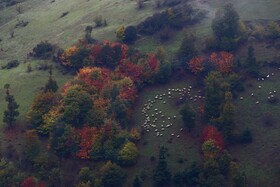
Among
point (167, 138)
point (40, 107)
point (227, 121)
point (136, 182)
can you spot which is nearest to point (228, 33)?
point (227, 121)

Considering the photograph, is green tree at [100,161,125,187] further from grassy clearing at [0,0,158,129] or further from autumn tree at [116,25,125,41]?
autumn tree at [116,25,125,41]

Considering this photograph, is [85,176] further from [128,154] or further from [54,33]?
[54,33]

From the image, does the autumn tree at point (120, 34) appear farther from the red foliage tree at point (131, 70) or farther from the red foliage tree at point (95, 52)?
the red foliage tree at point (131, 70)

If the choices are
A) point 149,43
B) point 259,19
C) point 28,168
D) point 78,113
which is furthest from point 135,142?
point 259,19

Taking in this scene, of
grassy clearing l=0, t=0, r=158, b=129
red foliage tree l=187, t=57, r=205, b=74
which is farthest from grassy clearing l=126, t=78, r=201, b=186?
grassy clearing l=0, t=0, r=158, b=129

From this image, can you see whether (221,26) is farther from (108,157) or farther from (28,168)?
(28,168)
